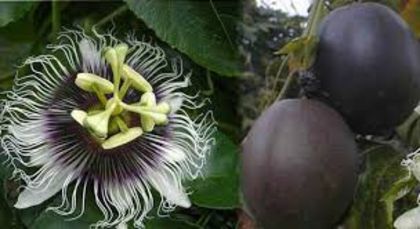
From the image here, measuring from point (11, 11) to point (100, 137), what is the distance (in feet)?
0.55

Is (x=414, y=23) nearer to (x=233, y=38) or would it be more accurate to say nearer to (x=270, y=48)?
(x=233, y=38)

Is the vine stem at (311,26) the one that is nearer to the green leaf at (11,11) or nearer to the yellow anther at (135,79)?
the yellow anther at (135,79)

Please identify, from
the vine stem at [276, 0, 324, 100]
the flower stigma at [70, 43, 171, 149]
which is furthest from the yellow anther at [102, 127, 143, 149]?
the vine stem at [276, 0, 324, 100]

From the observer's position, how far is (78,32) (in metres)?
0.74

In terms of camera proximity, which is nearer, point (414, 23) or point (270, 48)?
point (414, 23)

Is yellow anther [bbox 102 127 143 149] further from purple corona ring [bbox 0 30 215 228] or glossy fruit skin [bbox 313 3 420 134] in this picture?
glossy fruit skin [bbox 313 3 420 134]

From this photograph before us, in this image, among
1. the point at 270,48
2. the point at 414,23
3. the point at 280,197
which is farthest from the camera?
the point at 270,48

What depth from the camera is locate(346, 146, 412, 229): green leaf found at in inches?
24.8

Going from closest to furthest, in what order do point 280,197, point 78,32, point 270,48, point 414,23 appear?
point 280,197 < point 414,23 < point 78,32 < point 270,48

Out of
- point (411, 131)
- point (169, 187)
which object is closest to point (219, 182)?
point (169, 187)

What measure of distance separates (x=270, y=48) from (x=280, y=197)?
477 millimetres

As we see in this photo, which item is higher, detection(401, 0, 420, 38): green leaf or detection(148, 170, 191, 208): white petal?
detection(401, 0, 420, 38): green leaf

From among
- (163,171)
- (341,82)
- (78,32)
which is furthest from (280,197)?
(78,32)

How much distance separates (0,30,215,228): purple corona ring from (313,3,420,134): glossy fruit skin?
0.16 meters
